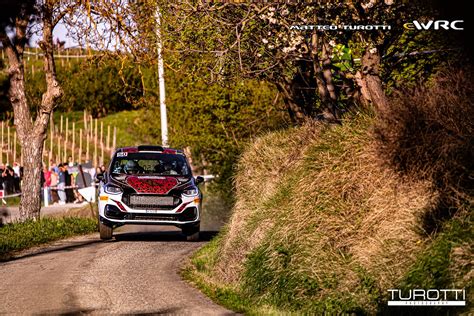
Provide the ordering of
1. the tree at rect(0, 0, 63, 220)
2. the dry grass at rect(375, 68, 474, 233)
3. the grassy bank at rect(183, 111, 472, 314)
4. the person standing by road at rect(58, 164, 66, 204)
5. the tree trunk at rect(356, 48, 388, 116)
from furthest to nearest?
1. the person standing by road at rect(58, 164, 66, 204)
2. the tree at rect(0, 0, 63, 220)
3. the tree trunk at rect(356, 48, 388, 116)
4. the dry grass at rect(375, 68, 474, 233)
5. the grassy bank at rect(183, 111, 472, 314)

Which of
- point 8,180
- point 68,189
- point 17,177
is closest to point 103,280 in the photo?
point 8,180

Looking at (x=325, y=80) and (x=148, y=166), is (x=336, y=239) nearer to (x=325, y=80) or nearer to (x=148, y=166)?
(x=325, y=80)

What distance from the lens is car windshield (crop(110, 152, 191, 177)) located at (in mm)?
21391

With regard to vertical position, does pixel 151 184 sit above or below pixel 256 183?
below

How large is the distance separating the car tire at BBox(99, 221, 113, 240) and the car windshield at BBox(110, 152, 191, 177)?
3.88 feet

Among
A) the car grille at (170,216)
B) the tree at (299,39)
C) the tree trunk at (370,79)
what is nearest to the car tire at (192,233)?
the car grille at (170,216)

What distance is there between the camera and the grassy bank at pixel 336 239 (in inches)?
396

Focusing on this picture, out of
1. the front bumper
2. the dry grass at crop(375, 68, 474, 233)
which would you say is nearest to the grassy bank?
the dry grass at crop(375, 68, 474, 233)

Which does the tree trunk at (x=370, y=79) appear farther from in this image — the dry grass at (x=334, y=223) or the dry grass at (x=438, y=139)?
the dry grass at (x=438, y=139)

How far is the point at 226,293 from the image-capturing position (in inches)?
514

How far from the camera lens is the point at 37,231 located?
2203 cm

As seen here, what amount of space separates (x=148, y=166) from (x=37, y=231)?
289 cm

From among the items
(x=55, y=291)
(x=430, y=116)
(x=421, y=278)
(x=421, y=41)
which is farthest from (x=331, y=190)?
(x=421, y=41)

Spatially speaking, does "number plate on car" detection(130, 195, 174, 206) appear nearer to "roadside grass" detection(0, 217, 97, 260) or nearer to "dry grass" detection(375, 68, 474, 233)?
"roadside grass" detection(0, 217, 97, 260)
